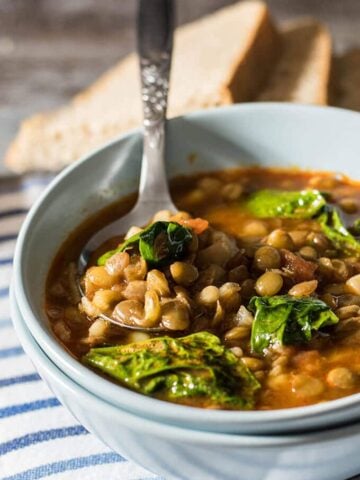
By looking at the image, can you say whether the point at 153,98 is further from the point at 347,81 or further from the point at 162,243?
the point at 347,81

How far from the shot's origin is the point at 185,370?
2904 millimetres

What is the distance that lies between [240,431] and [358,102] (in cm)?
361

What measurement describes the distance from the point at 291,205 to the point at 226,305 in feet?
3.06

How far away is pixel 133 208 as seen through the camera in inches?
162

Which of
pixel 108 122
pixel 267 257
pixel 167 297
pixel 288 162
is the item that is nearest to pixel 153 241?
pixel 167 297

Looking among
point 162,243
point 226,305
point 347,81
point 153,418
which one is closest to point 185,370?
point 153,418

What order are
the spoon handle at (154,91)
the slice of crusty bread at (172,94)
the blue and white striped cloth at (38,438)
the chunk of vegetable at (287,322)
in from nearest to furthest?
the chunk of vegetable at (287,322) < the blue and white striped cloth at (38,438) < the spoon handle at (154,91) < the slice of crusty bread at (172,94)

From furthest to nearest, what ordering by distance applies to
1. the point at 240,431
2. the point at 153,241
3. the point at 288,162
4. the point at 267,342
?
the point at 288,162
the point at 153,241
the point at 267,342
the point at 240,431

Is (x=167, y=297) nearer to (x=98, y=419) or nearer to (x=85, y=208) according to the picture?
(x=98, y=419)

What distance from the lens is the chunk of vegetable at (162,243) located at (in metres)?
3.38

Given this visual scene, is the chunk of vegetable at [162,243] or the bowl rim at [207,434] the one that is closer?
the bowl rim at [207,434]

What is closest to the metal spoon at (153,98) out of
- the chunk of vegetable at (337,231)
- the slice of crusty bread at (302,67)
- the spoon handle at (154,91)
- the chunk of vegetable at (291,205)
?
the spoon handle at (154,91)

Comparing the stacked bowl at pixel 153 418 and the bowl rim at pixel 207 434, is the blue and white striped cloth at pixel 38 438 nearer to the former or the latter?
the stacked bowl at pixel 153 418

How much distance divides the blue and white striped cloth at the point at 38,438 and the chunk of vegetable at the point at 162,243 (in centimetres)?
78
